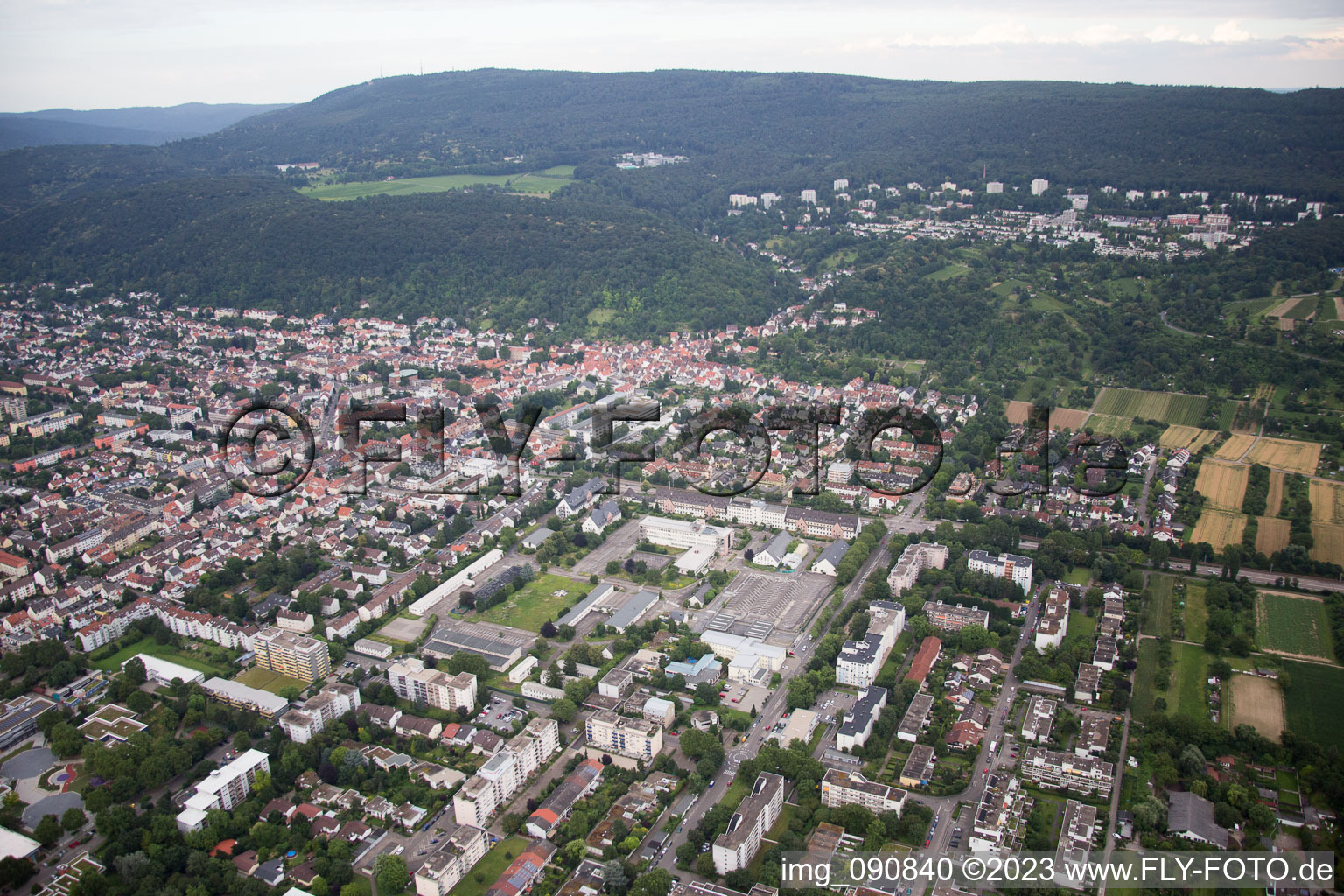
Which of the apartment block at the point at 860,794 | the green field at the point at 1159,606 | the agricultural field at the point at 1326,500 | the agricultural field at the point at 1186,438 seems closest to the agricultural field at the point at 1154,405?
the agricultural field at the point at 1186,438

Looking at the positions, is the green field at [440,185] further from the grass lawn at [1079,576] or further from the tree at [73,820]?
the tree at [73,820]

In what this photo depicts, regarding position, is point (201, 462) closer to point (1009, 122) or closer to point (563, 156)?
point (563, 156)

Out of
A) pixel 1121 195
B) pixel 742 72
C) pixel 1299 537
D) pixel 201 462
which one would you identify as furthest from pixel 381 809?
pixel 742 72

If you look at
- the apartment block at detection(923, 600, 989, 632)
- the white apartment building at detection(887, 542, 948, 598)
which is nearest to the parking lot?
the white apartment building at detection(887, 542, 948, 598)

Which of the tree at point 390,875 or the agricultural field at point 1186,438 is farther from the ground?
the agricultural field at point 1186,438

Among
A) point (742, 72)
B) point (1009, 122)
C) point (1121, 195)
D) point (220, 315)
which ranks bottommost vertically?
point (220, 315)
